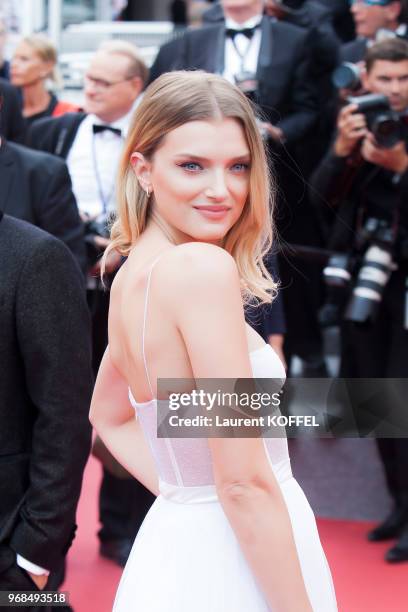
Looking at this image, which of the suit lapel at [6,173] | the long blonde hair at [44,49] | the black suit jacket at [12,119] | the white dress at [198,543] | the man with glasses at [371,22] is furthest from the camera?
the long blonde hair at [44,49]

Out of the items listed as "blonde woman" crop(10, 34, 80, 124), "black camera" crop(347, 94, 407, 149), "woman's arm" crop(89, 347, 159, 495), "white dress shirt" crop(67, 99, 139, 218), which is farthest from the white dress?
"blonde woman" crop(10, 34, 80, 124)

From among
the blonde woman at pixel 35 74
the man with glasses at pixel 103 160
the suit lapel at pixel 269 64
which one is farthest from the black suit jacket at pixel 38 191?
the blonde woman at pixel 35 74

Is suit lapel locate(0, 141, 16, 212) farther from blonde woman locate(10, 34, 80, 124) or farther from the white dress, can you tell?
blonde woman locate(10, 34, 80, 124)

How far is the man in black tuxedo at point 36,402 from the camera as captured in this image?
1870 millimetres

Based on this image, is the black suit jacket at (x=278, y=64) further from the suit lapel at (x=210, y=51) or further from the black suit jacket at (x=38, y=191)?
the black suit jacket at (x=38, y=191)

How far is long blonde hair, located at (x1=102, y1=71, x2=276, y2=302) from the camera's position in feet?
4.93

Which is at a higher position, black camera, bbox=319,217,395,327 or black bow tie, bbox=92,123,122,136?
black bow tie, bbox=92,123,122,136

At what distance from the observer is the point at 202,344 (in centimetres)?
134

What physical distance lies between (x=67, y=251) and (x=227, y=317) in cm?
68

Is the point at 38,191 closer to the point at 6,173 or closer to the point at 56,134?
the point at 6,173

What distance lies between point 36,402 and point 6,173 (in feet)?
3.38

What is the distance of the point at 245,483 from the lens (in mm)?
1354

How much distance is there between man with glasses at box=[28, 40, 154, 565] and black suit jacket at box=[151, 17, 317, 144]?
361 mm

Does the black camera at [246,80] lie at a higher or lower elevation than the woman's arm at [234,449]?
lower
